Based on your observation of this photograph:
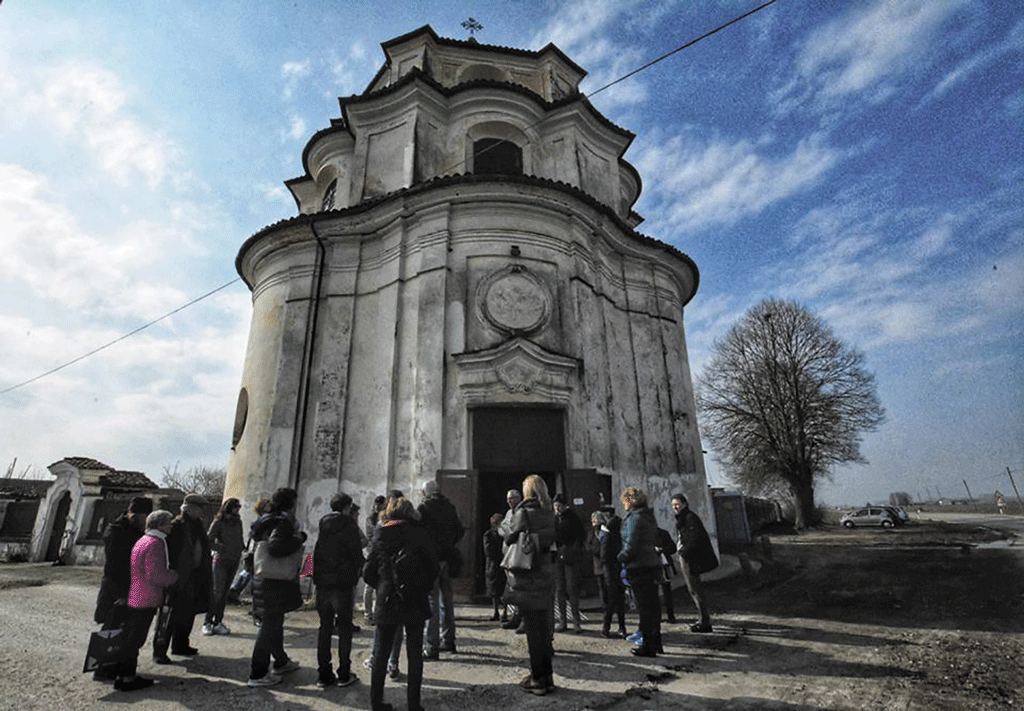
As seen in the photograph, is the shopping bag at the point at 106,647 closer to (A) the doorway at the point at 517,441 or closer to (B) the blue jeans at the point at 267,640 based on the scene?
(B) the blue jeans at the point at 267,640

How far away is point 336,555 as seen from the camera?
5.01m

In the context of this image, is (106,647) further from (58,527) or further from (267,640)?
(58,527)

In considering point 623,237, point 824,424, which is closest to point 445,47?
point 623,237

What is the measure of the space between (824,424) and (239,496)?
28.6 metres

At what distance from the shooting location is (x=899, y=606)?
7844mm

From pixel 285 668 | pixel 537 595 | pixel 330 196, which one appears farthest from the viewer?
pixel 330 196

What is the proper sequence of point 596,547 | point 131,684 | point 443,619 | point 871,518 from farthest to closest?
point 871,518, point 596,547, point 443,619, point 131,684

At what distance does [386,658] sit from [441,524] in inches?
72.1

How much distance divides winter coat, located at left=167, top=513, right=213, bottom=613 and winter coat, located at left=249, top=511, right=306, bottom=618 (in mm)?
1164

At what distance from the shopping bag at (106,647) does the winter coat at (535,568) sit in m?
3.64

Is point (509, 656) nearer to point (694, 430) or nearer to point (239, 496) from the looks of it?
point (239, 496)

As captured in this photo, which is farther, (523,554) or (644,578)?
(644,578)

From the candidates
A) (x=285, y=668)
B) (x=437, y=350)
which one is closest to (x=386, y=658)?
(x=285, y=668)

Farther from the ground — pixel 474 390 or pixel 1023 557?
pixel 474 390
